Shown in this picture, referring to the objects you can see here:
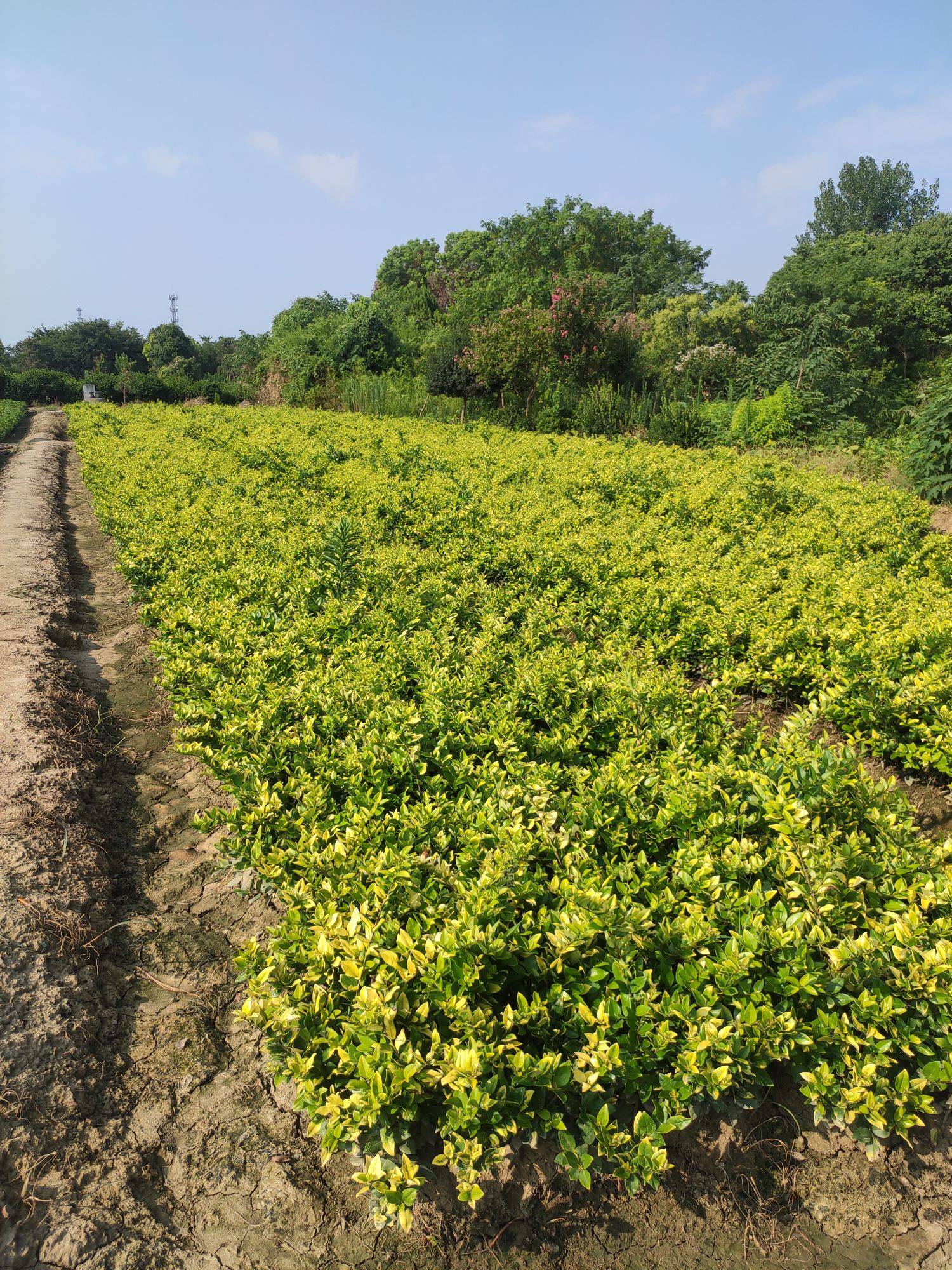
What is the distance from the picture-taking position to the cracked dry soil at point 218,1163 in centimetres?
209

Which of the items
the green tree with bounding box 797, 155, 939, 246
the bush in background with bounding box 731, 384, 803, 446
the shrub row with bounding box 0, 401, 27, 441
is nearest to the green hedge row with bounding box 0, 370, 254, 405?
the shrub row with bounding box 0, 401, 27, 441

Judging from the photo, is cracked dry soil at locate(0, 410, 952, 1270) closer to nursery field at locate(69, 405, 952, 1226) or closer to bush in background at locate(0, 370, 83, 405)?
nursery field at locate(69, 405, 952, 1226)

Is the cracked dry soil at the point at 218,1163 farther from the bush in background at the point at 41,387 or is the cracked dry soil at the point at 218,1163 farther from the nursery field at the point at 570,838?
the bush in background at the point at 41,387

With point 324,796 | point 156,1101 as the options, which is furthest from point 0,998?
point 324,796

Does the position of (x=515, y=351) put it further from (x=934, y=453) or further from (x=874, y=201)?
(x=874, y=201)

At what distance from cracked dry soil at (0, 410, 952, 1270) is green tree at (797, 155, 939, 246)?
84.8 meters

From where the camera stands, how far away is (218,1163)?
2.33 metres

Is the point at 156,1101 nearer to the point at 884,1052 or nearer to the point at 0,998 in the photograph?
the point at 0,998

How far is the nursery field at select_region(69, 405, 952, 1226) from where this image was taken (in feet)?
6.92

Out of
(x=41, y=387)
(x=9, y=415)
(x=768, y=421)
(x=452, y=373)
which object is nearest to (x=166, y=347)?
(x=41, y=387)

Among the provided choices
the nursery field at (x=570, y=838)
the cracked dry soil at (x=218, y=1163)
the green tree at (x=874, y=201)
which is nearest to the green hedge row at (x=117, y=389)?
the nursery field at (x=570, y=838)

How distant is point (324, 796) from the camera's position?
303 centimetres

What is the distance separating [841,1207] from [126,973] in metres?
2.89

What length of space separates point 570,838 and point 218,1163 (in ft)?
5.38
